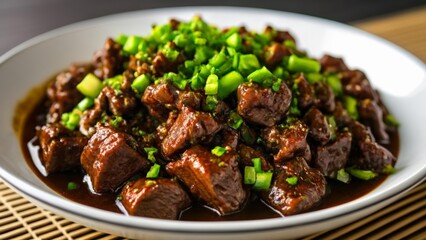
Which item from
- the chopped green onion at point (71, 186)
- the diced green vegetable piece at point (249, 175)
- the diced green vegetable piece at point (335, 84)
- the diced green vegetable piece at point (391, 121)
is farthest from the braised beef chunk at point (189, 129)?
the diced green vegetable piece at point (391, 121)

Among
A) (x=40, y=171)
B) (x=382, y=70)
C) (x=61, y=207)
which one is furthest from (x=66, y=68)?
(x=382, y=70)

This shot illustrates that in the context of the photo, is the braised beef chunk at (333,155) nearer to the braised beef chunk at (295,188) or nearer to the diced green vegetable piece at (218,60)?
the braised beef chunk at (295,188)

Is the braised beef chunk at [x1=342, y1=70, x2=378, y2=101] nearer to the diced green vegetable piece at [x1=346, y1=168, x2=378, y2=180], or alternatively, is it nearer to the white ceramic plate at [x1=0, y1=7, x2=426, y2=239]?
the white ceramic plate at [x1=0, y1=7, x2=426, y2=239]

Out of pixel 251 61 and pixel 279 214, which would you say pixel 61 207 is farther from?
pixel 251 61

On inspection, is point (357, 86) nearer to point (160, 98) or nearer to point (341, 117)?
point (341, 117)

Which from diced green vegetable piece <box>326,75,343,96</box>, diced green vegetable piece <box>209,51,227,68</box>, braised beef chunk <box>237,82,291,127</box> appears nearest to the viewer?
braised beef chunk <box>237,82,291,127</box>

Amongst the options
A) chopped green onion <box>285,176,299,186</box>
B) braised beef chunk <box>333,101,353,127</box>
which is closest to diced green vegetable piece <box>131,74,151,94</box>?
chopped green onion <box>285,176,299,186</box>

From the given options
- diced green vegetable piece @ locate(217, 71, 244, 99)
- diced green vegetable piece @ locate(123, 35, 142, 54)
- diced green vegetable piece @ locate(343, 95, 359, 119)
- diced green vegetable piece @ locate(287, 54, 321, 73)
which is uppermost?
diced green vegetable piece @ locate(123, 35, 142, 54)

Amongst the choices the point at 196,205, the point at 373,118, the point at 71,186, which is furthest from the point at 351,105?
the point at 71,186
